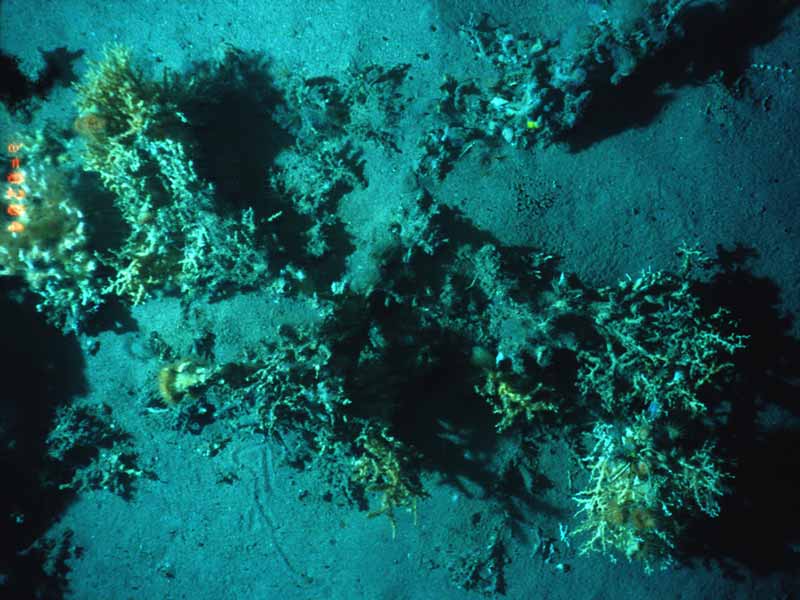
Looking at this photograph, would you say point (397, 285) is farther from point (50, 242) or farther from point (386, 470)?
point (50, 242)

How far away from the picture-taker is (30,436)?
5527 millimetres

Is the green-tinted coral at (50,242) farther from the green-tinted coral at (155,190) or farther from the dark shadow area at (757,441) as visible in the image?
the dark shadow area at (757,441)

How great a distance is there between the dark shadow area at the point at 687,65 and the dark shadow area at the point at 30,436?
609 centimetres

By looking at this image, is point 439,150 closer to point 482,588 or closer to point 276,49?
point 276,49

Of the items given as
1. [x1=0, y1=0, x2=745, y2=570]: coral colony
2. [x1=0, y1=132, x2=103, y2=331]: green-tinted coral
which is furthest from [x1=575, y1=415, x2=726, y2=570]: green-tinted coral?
[x1=0, y1=132, x2=103, y2=331]: green-tinted coral

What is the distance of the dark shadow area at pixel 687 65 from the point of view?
4.37m

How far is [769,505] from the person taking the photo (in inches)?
187

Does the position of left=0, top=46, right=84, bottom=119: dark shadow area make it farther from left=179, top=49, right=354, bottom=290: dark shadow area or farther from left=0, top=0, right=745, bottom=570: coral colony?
left=179, top=49, right=354, bottom=290: dark shadow area

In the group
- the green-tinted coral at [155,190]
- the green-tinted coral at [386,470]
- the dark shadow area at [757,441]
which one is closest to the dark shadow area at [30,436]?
the green-tinted coral at [155,190]

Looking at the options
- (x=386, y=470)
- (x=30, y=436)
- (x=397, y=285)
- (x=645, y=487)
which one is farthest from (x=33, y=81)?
(x=645, y=487)

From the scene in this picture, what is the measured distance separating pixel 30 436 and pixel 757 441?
785 centimetres

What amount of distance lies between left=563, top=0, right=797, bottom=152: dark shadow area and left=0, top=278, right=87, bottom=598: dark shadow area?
6095 mm

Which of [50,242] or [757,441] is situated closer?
[757,441]

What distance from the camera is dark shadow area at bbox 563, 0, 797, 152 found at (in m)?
4.37
